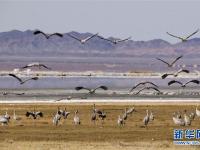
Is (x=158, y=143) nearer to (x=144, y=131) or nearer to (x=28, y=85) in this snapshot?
(x=144, y=131)

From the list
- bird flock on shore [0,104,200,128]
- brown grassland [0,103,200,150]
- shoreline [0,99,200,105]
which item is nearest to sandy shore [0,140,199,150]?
brown grassland [0,103,200,150]

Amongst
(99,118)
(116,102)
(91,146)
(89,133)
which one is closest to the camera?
(91,146)

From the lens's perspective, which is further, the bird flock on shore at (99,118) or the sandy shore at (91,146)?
the bird flock on shore at (99,118)

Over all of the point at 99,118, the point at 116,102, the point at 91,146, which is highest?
the point at 116,102

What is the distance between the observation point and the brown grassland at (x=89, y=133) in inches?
1730

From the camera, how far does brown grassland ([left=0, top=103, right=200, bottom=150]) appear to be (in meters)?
43.9

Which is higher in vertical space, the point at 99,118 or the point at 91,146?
the point at 99,118

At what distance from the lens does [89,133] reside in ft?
161

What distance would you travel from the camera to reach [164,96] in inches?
3182

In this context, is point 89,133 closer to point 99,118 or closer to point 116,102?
point 99,118

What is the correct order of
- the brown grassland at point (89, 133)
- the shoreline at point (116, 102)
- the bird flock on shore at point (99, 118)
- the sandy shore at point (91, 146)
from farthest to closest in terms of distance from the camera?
the shoreline at point (116, 102) < the bird flock on shore at point (99, 118) < the brown grassland at point (89, 133) < the sandy shore at point (91, 146)

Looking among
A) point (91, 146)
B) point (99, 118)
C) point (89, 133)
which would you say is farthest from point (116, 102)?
point (91, 146)

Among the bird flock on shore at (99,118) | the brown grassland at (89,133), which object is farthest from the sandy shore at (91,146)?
the bird flock on shore at (99,118)

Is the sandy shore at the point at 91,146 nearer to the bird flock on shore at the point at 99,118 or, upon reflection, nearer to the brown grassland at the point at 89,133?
the brown grassland at the point at 89,133
